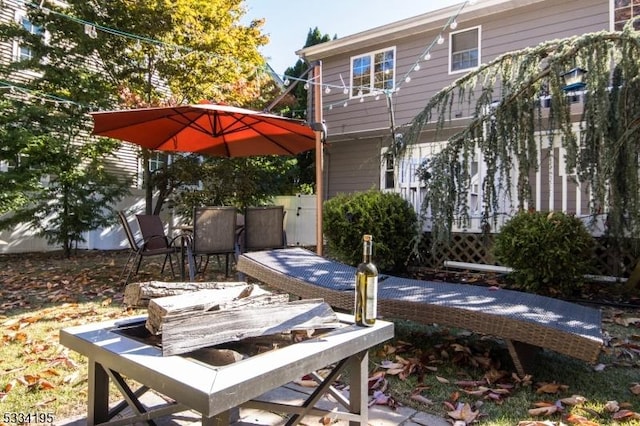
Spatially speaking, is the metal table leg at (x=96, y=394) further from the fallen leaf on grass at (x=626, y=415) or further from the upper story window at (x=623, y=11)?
the upper story window at (x=623, y=11)

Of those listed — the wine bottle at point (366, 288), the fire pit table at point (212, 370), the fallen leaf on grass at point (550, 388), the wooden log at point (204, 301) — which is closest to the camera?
the fire pit table at point (212, 370)

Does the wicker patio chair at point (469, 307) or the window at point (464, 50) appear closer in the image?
the wicker patio chair at point (469, 307)

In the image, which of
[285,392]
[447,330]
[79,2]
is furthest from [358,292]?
[79,2]

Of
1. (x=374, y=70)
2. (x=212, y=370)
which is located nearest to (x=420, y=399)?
(x=212, y=370)

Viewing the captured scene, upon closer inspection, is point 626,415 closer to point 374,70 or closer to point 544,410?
point 544,410

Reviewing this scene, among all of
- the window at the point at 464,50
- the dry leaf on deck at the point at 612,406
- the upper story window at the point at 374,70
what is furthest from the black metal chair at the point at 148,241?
the window at the point at 464,50

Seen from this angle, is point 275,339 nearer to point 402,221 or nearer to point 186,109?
point 186,109

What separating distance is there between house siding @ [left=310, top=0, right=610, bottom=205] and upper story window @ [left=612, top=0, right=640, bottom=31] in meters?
0.13

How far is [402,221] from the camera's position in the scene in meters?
6.49

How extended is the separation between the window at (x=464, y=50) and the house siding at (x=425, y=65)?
11 cm

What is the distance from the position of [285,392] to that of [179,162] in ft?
28.4

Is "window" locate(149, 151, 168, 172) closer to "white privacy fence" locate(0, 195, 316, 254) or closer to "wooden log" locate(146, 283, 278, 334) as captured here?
"white privacy fence" locate(0, 195, 316, 254)

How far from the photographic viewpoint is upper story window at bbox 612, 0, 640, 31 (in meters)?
7.69

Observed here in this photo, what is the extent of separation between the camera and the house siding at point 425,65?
27.0 feet
